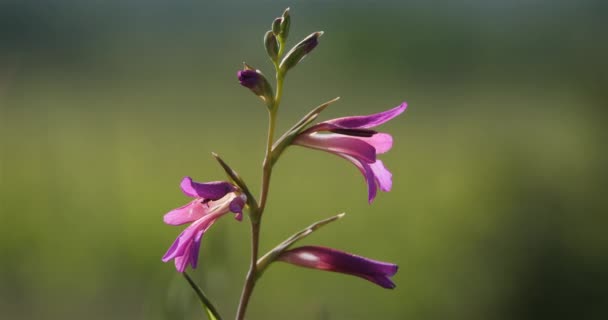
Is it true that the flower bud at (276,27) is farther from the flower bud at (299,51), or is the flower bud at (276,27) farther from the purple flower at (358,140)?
the purple flower at (358,140)

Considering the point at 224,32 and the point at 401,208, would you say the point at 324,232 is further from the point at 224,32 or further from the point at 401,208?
the point at 224,32

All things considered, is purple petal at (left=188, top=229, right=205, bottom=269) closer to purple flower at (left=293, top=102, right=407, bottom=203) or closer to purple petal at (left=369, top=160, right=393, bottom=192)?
purple flower at (left=293, top=102, right=407, bottom=203)

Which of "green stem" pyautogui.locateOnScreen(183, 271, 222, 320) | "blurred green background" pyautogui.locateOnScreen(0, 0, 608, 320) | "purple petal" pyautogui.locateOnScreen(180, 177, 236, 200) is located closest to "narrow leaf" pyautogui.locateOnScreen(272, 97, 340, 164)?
"purple petal" pyautogui.locateOnScreen(180, 177, 236, 200)

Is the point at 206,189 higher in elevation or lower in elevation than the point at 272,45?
lower

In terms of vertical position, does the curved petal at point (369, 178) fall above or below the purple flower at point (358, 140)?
below

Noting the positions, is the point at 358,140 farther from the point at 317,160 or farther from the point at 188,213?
the point at 317,160

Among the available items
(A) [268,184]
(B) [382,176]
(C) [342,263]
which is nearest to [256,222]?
(A) [268,184]

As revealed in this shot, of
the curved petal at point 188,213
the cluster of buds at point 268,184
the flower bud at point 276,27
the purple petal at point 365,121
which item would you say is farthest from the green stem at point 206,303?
the flower bud at point 276,27
